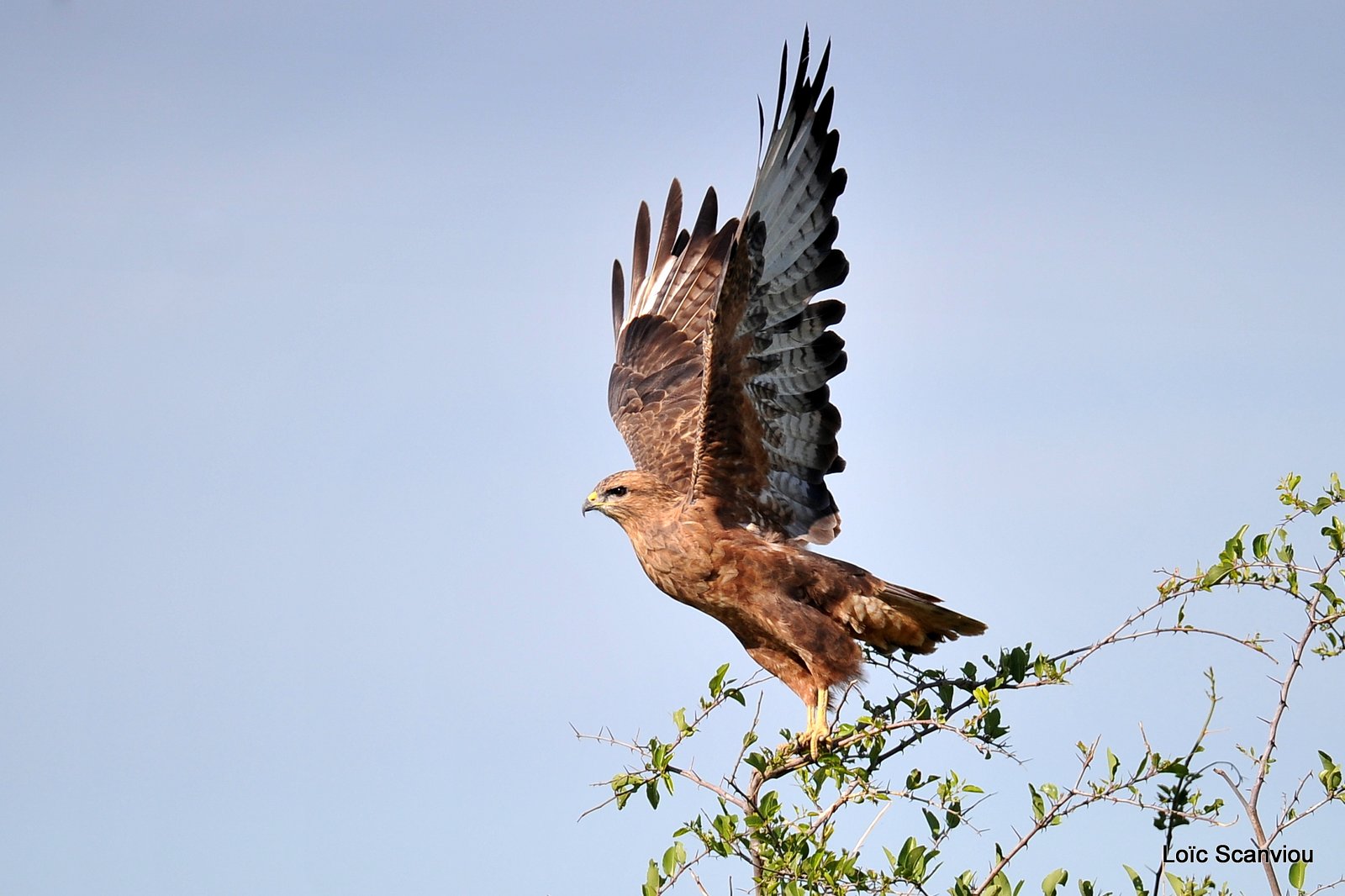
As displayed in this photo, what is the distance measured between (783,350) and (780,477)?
0.60m

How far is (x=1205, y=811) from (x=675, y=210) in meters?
5.54

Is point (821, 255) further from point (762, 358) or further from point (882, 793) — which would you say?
point (882, 793)

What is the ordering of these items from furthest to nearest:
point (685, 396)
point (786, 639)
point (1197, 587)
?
point (685, 396) < point (786, 639) < point (1197, 587)

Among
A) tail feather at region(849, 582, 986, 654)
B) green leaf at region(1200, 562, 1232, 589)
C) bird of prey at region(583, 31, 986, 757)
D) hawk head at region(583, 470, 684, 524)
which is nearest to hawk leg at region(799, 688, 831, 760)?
bird of prey at region(583, 31, 986, 757)

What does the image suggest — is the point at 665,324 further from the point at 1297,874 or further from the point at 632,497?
the point at 1297,874

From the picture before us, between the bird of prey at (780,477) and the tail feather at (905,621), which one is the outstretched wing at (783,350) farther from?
the tail feather at (905,621)

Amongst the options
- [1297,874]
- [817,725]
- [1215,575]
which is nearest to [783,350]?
[817,725]

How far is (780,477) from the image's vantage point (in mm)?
6105

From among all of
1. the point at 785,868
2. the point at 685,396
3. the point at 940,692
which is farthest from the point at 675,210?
the point at 785,868

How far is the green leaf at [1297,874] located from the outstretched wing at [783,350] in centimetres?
280

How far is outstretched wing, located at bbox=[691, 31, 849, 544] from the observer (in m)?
5.64

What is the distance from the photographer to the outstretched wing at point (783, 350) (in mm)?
5645

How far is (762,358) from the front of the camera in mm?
5820

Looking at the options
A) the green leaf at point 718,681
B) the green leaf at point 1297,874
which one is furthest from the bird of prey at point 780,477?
the green leaf at point 1297,874
